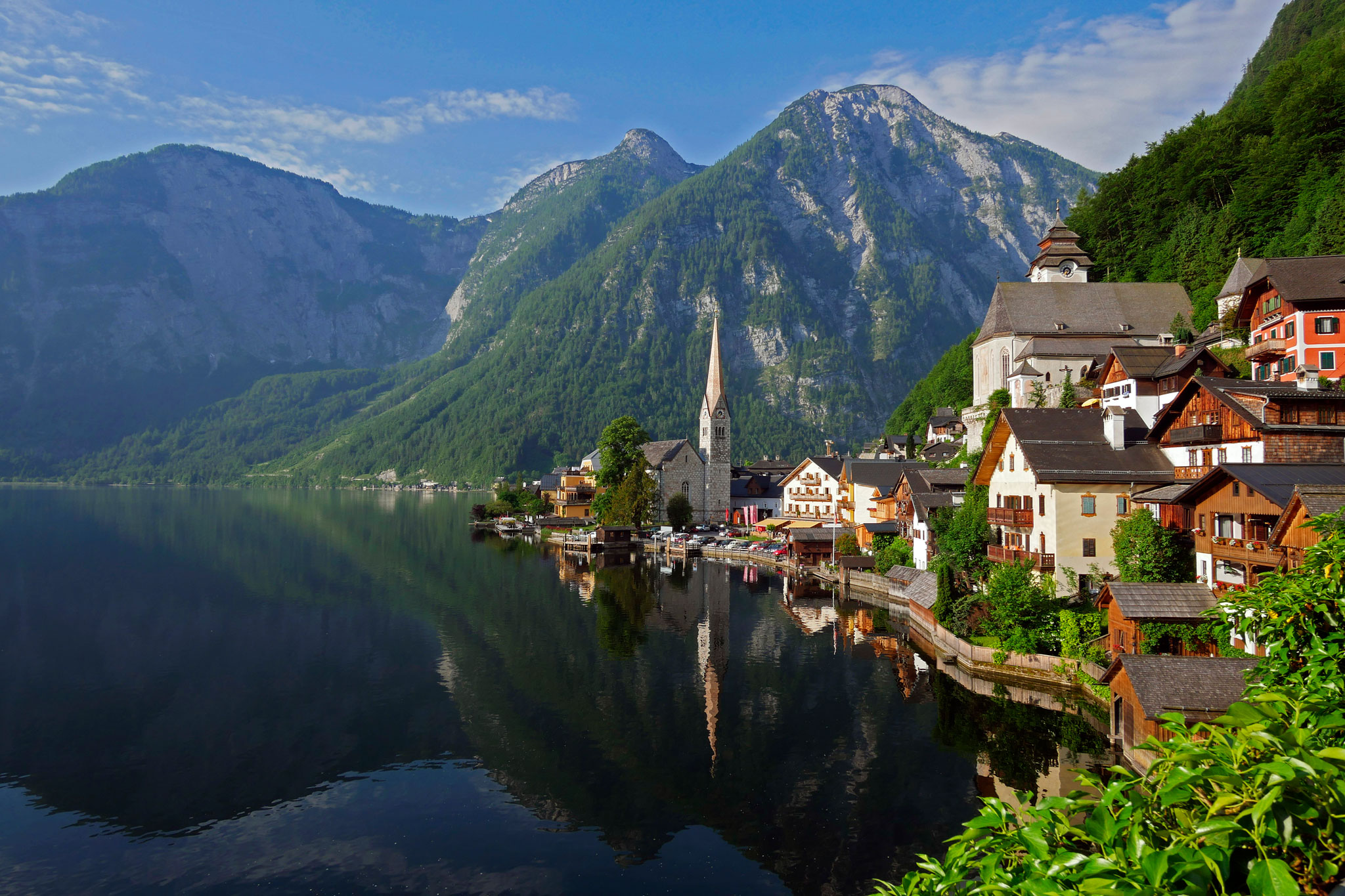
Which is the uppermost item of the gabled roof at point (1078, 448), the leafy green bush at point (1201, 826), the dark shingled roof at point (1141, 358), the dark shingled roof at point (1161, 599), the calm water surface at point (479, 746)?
the dark shingled roof at point (1141, 358)

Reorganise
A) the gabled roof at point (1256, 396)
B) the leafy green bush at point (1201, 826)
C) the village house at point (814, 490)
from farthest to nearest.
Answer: the village house at point (814, 490), the gabled roof at point (1256, 396), the leafy green bush at point (1201, 826)

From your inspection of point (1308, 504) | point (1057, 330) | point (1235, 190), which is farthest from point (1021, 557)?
point (1235, 190)

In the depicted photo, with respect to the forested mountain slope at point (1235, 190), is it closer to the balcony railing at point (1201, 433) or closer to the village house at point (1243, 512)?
the balcony railing at point (1201, 433)

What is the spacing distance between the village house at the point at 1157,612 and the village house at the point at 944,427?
210 ft

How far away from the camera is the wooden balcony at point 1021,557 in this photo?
41469mm

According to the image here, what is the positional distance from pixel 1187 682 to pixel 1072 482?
16546 mm

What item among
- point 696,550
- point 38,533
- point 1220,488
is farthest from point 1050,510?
point 38,533

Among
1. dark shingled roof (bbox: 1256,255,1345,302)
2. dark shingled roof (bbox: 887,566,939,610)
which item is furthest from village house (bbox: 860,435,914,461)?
dark shingled roof (bbox: 1256,255,1345,302)

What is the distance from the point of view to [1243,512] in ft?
98.6

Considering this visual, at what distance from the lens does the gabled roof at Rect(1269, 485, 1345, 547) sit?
2373cm

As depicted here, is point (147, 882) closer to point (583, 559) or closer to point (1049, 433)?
point (1049, 433)

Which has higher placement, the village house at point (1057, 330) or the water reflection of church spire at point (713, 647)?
the village house at point (1057, 330)

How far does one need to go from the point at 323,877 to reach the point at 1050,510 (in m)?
36.8

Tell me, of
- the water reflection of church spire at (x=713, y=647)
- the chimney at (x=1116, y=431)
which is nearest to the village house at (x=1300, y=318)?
the chimney at (x=1116, y=431)
